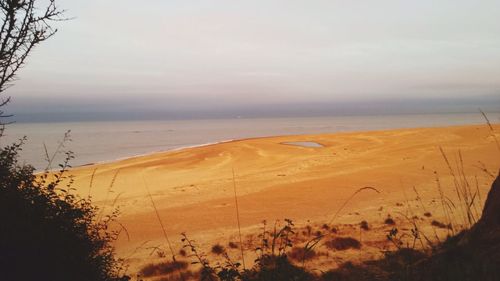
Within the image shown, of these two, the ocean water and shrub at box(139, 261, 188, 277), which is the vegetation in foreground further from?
the ocean water

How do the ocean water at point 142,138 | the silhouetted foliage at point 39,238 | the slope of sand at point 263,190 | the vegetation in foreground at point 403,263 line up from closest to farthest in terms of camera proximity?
the vegetation in foreground at point 403,263 < the silhouetted foliage at point 39,238 < the slope of sand at point 263,190 < the ocean water at point 142,138

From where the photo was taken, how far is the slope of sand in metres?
11.1

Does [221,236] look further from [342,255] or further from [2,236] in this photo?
[2,236]

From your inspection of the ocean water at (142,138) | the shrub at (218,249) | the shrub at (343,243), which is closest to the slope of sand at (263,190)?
the shrub at (218,249)

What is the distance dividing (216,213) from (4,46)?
31.5 ft

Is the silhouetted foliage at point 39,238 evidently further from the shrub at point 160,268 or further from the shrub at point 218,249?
the shrub at point 218,249

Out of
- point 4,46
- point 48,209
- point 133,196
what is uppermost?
point 4,46

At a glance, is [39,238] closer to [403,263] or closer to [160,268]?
[160,268]

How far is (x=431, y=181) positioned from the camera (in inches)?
622

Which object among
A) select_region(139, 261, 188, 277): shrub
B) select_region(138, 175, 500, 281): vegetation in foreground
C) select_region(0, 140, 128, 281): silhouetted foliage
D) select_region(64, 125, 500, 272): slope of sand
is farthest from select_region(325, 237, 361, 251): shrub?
select_region(0, 140, 128, 281): silhouetted foliage

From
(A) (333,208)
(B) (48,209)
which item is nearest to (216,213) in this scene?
(A) (333,208)

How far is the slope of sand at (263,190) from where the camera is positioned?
11117mm

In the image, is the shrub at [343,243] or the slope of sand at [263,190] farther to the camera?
the slope of sand at [263,190]

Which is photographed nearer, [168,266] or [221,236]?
[168,266]
